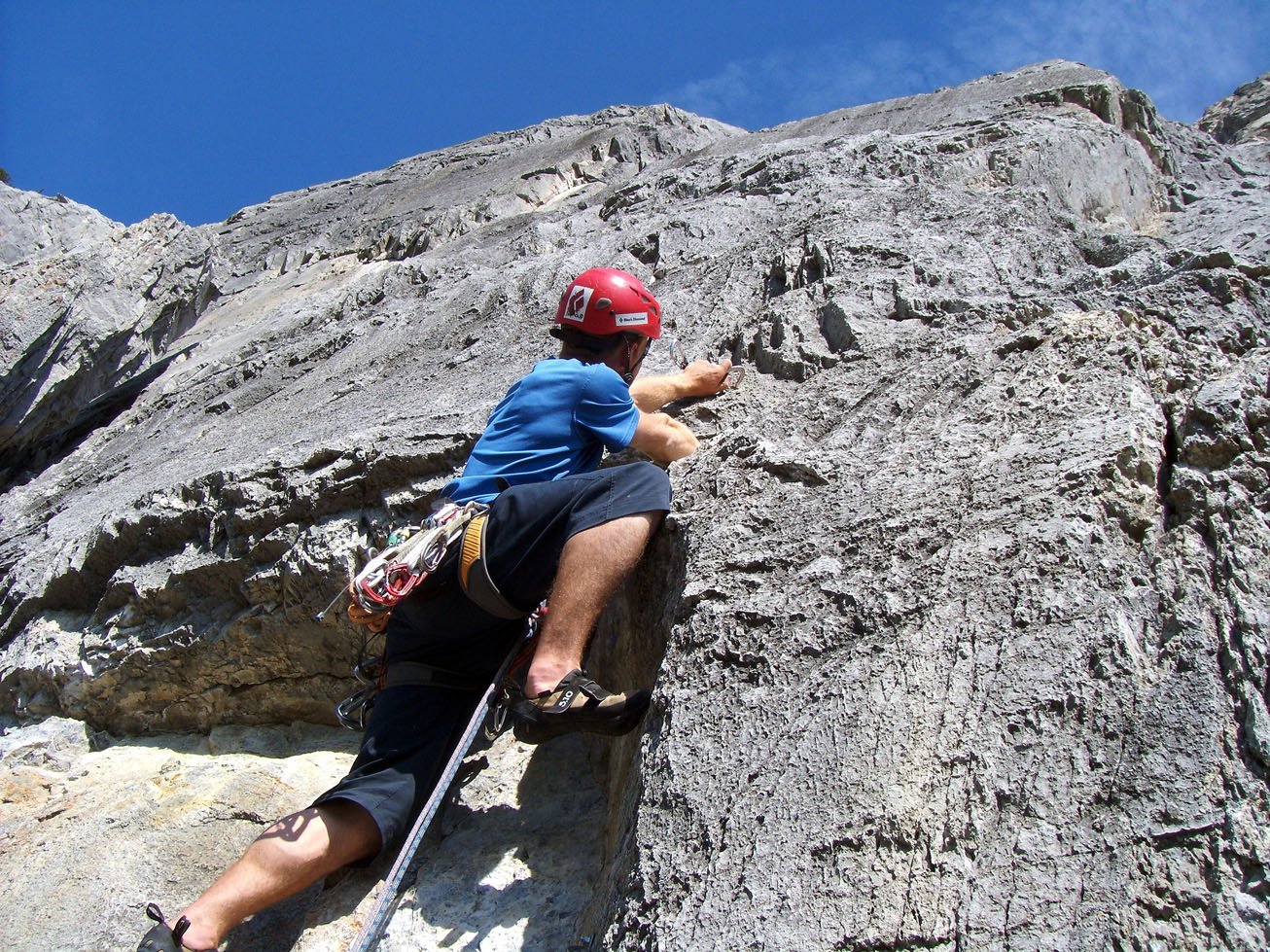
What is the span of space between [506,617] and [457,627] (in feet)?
0.69

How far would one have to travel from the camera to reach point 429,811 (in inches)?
124

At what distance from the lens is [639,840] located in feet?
9.02

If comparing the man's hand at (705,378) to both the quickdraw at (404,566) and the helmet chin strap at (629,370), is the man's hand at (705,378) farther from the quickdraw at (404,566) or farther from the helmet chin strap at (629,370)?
the quickdraw at (404,566)

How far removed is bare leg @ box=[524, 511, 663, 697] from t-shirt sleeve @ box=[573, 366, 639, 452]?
45 cm

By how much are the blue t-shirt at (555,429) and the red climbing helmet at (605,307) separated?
0.47 m

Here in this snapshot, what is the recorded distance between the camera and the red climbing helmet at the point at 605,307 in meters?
4.38

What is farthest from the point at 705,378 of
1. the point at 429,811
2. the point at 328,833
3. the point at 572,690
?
the point at 328,833

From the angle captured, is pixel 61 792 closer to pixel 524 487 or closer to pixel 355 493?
pixel 355 493

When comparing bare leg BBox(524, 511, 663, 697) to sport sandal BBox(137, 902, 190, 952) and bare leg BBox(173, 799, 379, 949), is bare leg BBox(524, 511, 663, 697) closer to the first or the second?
bare leg BBox(173, 799, 379, 949)

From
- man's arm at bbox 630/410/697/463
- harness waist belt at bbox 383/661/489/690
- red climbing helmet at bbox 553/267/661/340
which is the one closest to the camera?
harness waist belt at bbox 383/661/489/690

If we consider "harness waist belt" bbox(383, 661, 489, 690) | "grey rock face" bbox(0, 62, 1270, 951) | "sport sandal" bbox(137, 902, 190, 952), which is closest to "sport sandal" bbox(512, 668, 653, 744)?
"grey rock face" bbox(0, 62, 1270, 951)

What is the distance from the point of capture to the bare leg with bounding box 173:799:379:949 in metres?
3.07

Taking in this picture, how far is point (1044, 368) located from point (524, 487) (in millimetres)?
1829

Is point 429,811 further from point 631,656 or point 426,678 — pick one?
point 631,656
